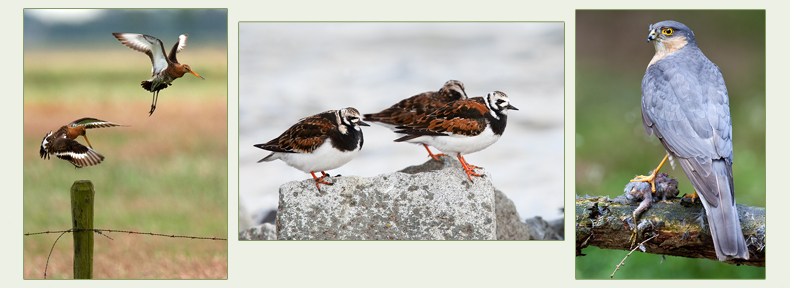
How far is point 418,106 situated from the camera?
4574 millimetres

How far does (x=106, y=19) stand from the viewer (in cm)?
439

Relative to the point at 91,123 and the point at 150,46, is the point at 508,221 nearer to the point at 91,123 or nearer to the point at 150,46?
the point at 150,46

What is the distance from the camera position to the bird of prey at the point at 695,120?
361 centimetres

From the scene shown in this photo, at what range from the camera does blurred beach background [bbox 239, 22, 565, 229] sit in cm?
459

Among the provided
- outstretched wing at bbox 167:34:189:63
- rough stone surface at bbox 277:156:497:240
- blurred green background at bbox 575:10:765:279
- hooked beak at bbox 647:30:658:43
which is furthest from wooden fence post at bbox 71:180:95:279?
hooked beak at bbox 647:30:658:43

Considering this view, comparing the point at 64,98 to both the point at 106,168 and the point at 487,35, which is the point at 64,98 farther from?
the point at 487,35

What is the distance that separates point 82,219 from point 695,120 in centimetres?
386

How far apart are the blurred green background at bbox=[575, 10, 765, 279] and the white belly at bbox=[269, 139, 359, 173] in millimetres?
1709

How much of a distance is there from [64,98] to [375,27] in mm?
2217

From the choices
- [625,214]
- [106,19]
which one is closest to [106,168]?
[106,19]

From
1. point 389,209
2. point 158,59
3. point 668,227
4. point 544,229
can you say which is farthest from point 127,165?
point 668,227

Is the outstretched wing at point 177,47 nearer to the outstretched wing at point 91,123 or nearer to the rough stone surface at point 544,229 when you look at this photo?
the outstretched wing at point 91,123

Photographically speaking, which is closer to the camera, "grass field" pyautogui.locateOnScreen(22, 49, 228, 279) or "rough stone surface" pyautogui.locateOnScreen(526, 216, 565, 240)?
"grass field" pyautogui.locateOnScreen(22, 49, 228, 279)

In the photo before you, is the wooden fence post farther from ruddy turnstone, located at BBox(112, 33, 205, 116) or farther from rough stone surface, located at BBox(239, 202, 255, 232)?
rough stone surface, located at BBox(239, 202, 255, 232)
